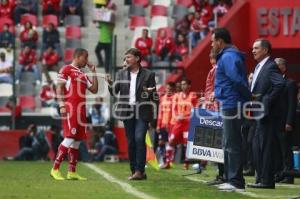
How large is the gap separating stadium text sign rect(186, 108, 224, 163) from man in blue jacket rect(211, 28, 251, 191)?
276cm

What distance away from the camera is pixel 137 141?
55.8ft

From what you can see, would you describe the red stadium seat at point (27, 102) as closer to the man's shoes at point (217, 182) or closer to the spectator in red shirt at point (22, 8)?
the spectator in red shirt at point (22, 8)

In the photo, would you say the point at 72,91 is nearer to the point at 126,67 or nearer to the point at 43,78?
the point at 126,67

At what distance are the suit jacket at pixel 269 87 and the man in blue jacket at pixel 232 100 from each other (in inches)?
42.1

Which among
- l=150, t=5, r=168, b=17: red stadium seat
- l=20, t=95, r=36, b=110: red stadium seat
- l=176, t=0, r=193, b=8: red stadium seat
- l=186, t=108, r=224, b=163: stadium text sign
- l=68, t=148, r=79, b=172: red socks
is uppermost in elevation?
l=176, t=0, r=193, b=8: red stadium seat

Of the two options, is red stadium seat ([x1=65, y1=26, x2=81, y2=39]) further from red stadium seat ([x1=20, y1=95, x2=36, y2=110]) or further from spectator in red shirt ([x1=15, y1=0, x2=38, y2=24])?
red stadium seat ([x1=20, y1=95, x2=36, y2=110])

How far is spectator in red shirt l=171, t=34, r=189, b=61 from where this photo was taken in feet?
105

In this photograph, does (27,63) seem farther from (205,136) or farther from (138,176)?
(138,176)

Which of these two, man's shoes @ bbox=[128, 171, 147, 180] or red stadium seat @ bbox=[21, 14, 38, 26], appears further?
red stadium seat @ bbox=[21, 14, 38, 26]

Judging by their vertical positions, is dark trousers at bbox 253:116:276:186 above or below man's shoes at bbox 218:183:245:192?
above

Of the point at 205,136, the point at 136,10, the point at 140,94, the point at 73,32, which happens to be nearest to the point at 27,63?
the point at 73,32

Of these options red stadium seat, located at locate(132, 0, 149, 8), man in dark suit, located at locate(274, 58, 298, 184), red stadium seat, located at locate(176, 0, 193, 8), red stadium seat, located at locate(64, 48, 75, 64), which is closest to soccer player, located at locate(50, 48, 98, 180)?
man in dark suit, located at locate(274, 58, 298, 184)

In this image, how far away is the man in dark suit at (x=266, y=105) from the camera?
50.1ft

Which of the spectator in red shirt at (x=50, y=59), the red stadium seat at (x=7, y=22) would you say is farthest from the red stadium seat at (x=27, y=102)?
the red stadium seat at (x=7, y=22)
